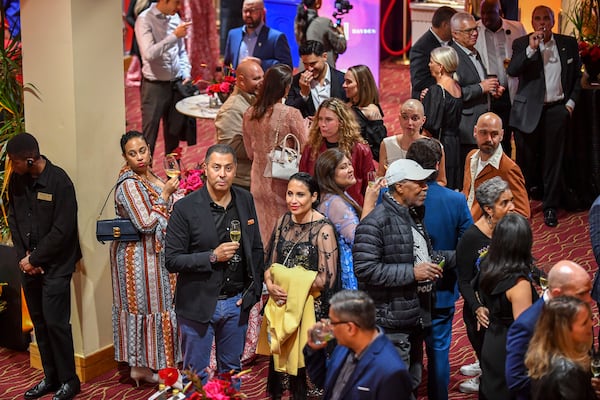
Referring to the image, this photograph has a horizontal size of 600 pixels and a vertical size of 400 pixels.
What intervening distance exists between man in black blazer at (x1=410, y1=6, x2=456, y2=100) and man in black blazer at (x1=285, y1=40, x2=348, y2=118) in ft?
3.15

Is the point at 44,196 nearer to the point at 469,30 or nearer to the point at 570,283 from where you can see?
the point at 570,283

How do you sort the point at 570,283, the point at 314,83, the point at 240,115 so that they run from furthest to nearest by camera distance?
the point at 314,83, the point at 240,115, the point at 570,283

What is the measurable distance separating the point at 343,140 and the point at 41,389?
2357 mm

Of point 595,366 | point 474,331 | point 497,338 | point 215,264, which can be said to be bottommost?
point 474,331

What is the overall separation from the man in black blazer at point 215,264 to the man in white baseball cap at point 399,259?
624 mm

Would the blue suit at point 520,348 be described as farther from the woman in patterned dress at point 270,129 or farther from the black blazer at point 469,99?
the black blazer at point 469,99

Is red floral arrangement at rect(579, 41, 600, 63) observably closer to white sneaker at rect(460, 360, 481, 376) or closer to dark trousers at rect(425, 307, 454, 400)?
white sneaker at rect(460, 360, 481, 376)

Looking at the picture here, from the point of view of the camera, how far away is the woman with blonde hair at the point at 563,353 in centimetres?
393

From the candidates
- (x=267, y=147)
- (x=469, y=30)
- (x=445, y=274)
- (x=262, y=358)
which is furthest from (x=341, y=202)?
(x=469, y=30)

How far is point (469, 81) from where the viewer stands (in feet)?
26.3

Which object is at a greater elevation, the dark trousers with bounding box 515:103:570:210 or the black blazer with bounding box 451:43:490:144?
the black blazer with bounding box 451:43:490:144

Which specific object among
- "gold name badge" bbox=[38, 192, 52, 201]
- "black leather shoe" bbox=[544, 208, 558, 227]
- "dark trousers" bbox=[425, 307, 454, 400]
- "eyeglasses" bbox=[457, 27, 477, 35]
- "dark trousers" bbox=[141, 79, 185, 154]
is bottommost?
"dark trousers" bbox=[425, 307, 454, 400]

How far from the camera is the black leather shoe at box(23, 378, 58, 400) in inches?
247

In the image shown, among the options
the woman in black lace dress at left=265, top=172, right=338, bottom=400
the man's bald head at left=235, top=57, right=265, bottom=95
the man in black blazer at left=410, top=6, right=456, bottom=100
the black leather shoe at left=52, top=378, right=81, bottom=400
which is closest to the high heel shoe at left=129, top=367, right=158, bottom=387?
the black leather shoe at left=52, top=378, right=81, bottom=400
